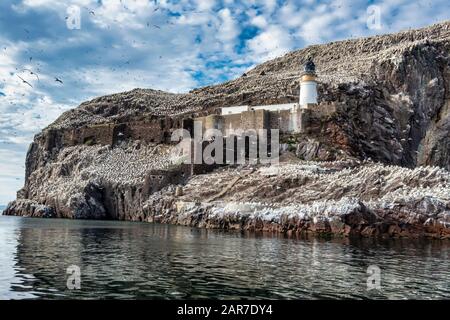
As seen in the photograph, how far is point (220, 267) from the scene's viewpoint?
22.5m

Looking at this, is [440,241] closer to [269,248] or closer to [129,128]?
[269,248]

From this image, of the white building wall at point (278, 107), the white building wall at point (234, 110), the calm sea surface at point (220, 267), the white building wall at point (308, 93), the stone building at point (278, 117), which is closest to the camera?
the calm sea surface at point (220, 267)

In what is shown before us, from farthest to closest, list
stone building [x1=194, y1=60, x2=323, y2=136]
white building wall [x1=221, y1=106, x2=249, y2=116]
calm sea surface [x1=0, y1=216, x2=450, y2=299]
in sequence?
1. white building wall [x1=221, y1=106, x2=249, y2=116]
2. stone building [x1=194, y1=60, x2=323, y2=136]
3. calm sea surface [x1=0, y1=216, x2=450, y2=299]

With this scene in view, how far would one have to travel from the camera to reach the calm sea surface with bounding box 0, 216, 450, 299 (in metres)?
17.2

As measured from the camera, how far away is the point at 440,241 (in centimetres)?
3588

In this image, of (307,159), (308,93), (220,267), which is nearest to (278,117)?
(308,93)

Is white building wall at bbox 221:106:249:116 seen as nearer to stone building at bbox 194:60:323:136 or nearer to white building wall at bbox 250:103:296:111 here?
stone building at bbox 194:60:323:136

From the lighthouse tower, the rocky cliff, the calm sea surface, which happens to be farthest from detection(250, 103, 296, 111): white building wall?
the calm sea surface

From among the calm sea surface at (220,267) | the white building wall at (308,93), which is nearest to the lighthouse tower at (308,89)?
the white building wall at (308,93)

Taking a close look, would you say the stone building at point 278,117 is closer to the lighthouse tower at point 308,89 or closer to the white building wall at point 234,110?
the lighthouse tower at point 308,89

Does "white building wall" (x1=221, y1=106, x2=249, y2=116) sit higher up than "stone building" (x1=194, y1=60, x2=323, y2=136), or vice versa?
"white building wall" (x1=221, y1=106, x2=249, y2=116)

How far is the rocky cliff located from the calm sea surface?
21.0 ft

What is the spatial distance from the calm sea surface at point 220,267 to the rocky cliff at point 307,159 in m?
6.41

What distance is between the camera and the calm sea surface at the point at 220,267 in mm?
17219
